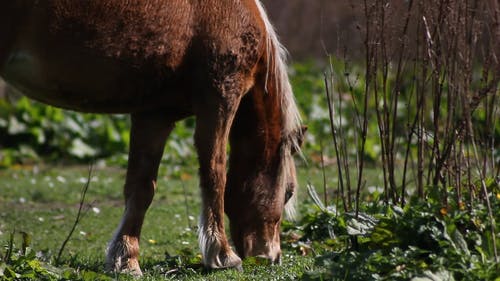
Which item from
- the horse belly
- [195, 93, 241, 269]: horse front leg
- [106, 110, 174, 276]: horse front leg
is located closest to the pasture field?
[195, 93, 241, 269]: horse front leg

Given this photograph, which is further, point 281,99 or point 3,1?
point 281,99

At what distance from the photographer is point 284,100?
6.61 metres

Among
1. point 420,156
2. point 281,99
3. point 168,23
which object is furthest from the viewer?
point 281,99

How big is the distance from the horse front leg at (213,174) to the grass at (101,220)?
0.47 ft

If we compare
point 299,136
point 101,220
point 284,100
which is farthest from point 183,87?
point 101,220

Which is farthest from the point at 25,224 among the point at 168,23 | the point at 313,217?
the point at 168,23

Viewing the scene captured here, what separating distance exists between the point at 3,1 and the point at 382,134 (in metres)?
2.56

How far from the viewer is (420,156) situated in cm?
611

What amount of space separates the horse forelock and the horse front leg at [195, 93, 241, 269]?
1.41 ft

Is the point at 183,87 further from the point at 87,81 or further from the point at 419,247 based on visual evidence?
the point at 419,247

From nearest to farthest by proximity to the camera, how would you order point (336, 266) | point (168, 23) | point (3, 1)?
point (336, 266), point (3, 1), point (168, 23)

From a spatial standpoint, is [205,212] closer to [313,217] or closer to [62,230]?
[313,217]

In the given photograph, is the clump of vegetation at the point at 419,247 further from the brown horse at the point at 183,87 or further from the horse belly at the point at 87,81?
the horse belly at the point at 87,81

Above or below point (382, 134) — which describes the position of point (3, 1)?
above
